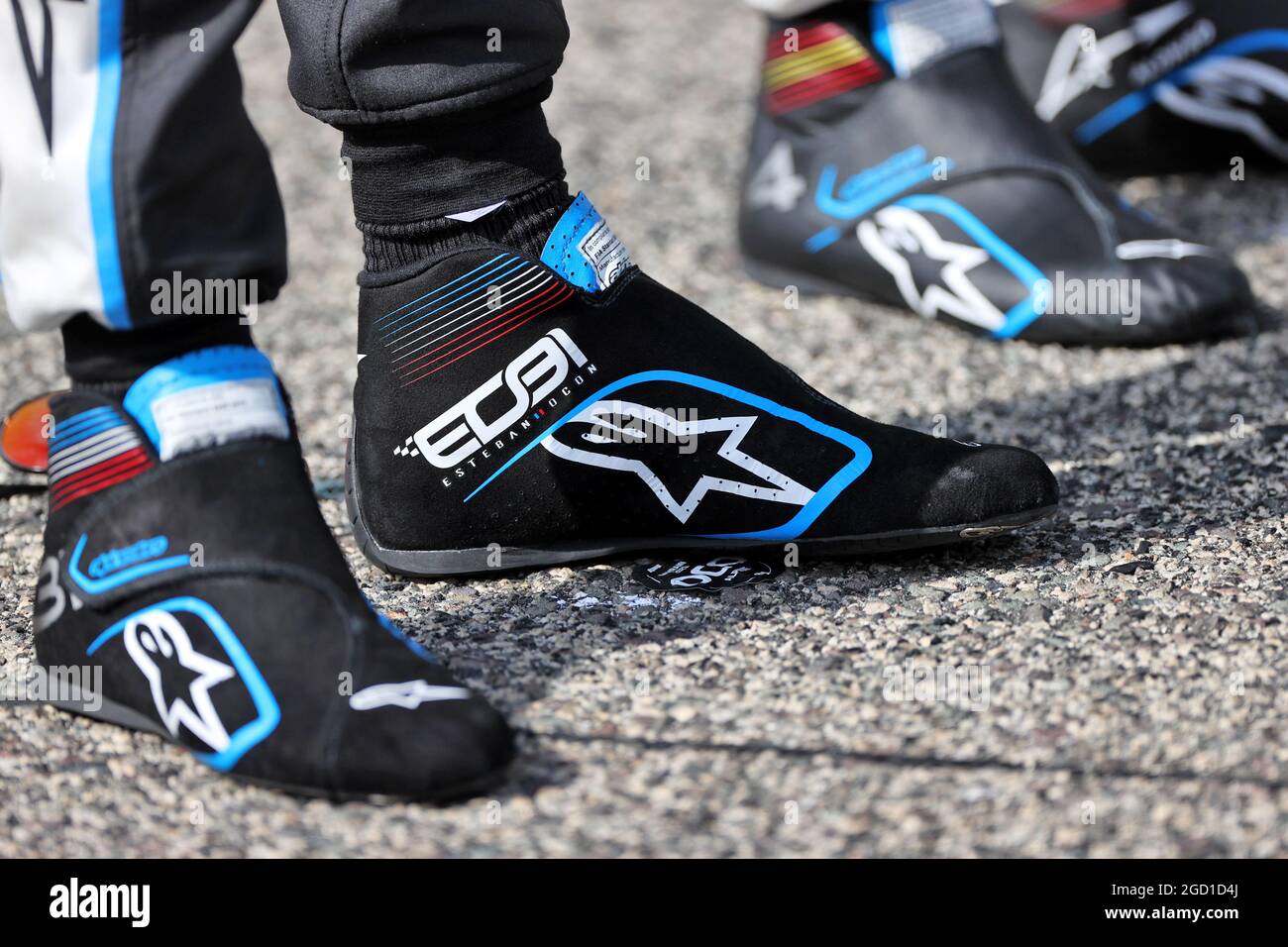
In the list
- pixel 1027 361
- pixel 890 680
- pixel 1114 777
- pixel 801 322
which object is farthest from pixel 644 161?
pixel 1114 777

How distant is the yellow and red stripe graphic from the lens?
1968 millimetres

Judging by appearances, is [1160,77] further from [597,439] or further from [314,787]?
[314,787]

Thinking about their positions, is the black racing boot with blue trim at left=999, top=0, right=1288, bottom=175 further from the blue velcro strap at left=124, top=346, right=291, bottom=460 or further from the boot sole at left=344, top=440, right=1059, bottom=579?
the blue velcro strap at left=124, top=346, right=291, bottom=460

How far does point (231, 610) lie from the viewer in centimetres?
109

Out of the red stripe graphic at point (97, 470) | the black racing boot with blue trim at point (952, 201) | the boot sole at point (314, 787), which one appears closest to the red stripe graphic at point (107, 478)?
the red stripe graphic at point (97, 470)

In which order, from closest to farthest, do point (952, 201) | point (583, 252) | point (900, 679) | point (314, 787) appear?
point (314, 787) → point (900, 679) → point (583, 252) → point (952, 201)

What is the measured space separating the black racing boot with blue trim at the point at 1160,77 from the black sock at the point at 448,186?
1.31 metres

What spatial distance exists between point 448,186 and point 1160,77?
1506 millimetres

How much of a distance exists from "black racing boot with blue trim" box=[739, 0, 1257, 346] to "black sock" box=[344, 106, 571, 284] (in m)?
0.75

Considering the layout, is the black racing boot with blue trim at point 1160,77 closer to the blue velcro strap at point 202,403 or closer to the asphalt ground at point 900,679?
the asphalt ground at point 900,679

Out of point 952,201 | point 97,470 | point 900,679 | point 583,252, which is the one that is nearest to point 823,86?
point 952,201

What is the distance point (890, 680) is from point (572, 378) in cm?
Result: 39

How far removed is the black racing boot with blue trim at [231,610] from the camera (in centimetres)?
105

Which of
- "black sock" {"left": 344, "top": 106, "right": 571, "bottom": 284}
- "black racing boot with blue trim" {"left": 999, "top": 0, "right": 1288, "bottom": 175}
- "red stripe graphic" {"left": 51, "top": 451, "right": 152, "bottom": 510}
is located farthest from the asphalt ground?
"black racing boot with blue trim" {"left": 999, "top": 0, "right": 1288, "bottom": 175}
